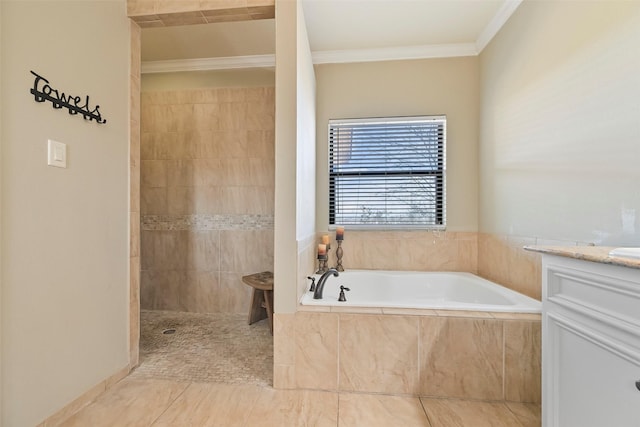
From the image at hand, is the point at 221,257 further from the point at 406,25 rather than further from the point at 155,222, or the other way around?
the point at 406,25

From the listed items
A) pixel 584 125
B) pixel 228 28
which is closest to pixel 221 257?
pixel 228 28

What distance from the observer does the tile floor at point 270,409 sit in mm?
1382

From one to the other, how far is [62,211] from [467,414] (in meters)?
2.22

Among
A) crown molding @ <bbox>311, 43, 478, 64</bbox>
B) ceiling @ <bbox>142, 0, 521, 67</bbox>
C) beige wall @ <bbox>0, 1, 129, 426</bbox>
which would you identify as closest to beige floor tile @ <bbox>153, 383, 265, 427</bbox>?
beige wall @ <bbox>0, 1, 129, 426</bbox>

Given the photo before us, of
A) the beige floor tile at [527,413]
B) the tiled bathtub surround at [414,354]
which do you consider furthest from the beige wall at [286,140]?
the beige floor tile at [527,413]

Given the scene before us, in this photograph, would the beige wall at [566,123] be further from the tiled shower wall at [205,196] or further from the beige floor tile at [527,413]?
the tiled shower wall at [205,196]

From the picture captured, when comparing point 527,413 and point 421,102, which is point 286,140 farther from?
point 527,413

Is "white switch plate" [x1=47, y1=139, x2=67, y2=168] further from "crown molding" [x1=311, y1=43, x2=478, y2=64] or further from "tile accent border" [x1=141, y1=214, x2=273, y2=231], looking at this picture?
"crown molding" [x1=311, y1=43, x2=478, y2=64]

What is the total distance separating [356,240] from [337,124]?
111cm

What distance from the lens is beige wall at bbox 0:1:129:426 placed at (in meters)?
1.15

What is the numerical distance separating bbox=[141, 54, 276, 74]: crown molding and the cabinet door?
2944mm

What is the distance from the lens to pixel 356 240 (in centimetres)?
268

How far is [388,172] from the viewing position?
105 inches

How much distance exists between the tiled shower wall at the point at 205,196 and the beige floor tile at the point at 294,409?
1.46m
